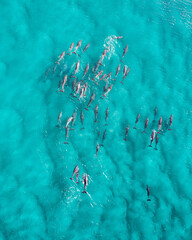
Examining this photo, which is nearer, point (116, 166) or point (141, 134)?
point (116, 166)

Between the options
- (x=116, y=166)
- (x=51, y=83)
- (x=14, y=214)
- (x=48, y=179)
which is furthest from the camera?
(x=51, y=83)

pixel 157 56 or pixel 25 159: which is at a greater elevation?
pixel 157 56

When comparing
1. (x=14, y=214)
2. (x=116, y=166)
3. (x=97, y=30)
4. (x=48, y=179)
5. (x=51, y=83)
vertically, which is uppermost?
(x=97, y=30)

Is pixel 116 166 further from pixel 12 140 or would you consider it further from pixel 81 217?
pixel 12 140

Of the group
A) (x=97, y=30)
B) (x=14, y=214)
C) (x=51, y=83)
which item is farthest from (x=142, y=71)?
(x=14, y=214)

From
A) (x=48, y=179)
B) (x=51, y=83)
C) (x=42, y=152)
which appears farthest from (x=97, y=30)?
(x=48, y=179)

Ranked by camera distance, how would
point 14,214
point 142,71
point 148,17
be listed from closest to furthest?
point 14,214, point 142,71, point 148,17

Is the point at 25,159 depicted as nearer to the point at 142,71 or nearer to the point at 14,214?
the point at 14,214
